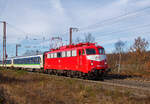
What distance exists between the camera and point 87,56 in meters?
17.1

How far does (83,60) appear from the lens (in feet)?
57.2

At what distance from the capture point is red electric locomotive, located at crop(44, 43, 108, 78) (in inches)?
667

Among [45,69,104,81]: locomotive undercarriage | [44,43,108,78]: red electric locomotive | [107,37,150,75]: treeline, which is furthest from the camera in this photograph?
[107,37,150,75]: treeline

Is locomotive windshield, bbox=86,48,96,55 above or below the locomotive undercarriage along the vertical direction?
above

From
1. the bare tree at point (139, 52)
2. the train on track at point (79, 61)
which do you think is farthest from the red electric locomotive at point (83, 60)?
the bare tree at point (139, 52)

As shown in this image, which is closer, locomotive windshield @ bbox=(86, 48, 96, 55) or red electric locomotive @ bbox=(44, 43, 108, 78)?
red electric locomotive @ bbox=(44, 43, 108, 78)

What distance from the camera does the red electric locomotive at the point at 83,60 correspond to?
667 inches

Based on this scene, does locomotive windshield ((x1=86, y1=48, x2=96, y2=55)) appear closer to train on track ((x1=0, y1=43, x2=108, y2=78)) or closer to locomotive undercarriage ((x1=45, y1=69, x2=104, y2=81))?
train on track ((x1=0, y1=43, x2=108, y2=78))

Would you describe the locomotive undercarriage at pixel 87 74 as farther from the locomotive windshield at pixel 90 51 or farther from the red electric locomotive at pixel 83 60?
the locomotive windshield at pixel 90 51

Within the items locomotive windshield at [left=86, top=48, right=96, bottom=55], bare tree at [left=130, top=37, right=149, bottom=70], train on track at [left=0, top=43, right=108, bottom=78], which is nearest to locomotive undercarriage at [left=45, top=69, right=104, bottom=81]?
train on track at [left=0, top=43, right=108, bottom=78]

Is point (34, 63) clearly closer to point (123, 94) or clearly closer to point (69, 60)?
point (69, 60)

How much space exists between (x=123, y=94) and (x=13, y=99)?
593cm

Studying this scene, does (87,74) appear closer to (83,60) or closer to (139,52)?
(83,60)

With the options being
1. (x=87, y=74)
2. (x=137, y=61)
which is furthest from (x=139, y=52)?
(x=87, y=74)
